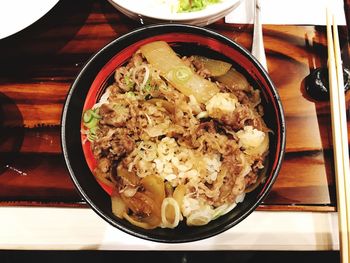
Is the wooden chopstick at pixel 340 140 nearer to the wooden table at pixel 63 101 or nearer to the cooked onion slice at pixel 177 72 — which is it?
the wooden table at pixel 63 101

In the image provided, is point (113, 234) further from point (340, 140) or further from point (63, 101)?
point (340, 140)

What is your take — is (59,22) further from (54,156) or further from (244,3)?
(244,3)

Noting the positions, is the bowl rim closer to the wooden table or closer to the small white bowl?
the small white bowl

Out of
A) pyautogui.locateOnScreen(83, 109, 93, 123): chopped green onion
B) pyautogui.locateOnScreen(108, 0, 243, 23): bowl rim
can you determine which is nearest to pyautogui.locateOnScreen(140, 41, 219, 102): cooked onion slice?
pyautogui.locateOnScreen(108, 0, 243, 23): bowl rim

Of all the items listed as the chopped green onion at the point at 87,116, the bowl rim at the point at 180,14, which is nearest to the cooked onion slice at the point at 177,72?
the bowl rim at the point at 180,14

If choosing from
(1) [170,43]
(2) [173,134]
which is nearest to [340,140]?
(2) [173,134]

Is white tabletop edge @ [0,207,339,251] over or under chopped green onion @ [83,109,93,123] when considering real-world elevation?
under
